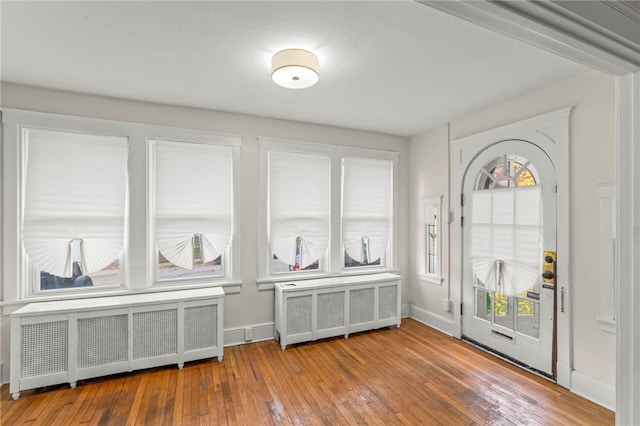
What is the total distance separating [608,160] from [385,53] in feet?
6.49

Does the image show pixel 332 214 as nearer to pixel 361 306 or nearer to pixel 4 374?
pixel 361 306

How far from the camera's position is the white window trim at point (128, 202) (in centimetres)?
275

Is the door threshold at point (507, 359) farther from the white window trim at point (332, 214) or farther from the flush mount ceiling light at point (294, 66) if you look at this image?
the flush mount ceiling light at point (294, 66)

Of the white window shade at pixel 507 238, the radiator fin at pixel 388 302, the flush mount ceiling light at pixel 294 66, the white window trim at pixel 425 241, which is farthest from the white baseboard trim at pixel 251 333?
the flush mount ceiling light at pixel 294 66

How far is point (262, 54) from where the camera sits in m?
2.27

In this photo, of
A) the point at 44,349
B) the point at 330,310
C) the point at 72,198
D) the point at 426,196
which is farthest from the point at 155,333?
the point at 426,196

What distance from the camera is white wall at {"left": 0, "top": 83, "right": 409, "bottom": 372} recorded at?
112 inches

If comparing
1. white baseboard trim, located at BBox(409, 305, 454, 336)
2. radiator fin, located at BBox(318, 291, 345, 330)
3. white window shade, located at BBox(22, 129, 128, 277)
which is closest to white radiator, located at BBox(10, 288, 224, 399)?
white window shade, located at BBox(22, 129, 128, 277)

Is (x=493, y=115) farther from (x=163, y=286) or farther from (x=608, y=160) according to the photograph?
(x=163, y=286)

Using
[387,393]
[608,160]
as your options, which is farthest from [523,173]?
[387,393]

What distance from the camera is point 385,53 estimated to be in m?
2.26

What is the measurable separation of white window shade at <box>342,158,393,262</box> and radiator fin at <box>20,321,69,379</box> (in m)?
3.09

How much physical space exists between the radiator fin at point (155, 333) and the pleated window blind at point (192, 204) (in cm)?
54

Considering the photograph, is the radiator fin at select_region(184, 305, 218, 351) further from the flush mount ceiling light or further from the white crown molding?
the white crown molding
